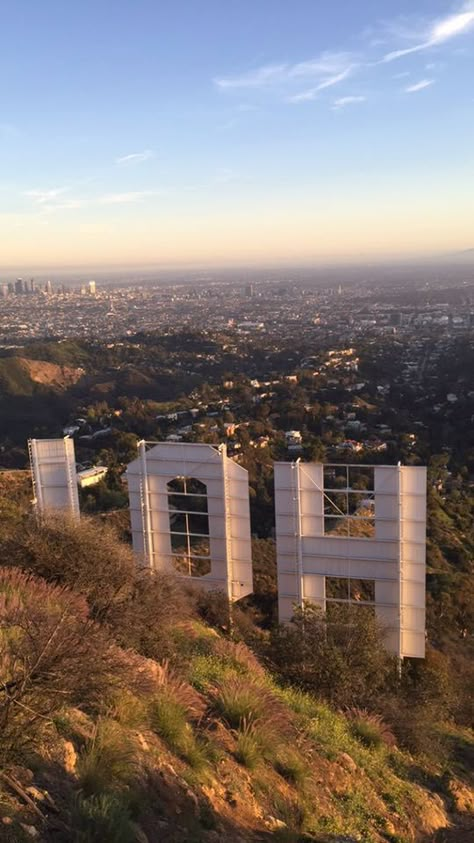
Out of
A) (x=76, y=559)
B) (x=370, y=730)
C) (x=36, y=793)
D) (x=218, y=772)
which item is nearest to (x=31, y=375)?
(x=76, y=559)

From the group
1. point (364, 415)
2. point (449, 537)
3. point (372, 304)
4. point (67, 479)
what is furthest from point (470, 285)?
point (67, 479)

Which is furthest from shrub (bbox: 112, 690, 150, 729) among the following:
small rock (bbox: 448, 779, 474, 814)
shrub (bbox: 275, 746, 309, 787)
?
small rock (bbox: 448, 779, 474, 814)

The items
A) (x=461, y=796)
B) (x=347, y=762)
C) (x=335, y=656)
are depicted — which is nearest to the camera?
(x=347, y=762)

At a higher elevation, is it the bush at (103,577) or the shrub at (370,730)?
the bush at (103,577)

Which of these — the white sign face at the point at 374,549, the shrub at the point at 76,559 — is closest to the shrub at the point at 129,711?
the shrub at the point at 76,559

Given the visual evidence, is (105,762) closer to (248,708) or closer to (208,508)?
(248,708)

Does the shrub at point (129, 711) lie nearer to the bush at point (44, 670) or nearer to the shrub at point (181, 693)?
the bush at point (44, 670)

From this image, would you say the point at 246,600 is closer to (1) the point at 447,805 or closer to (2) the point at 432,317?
(1) the point at 447,805
